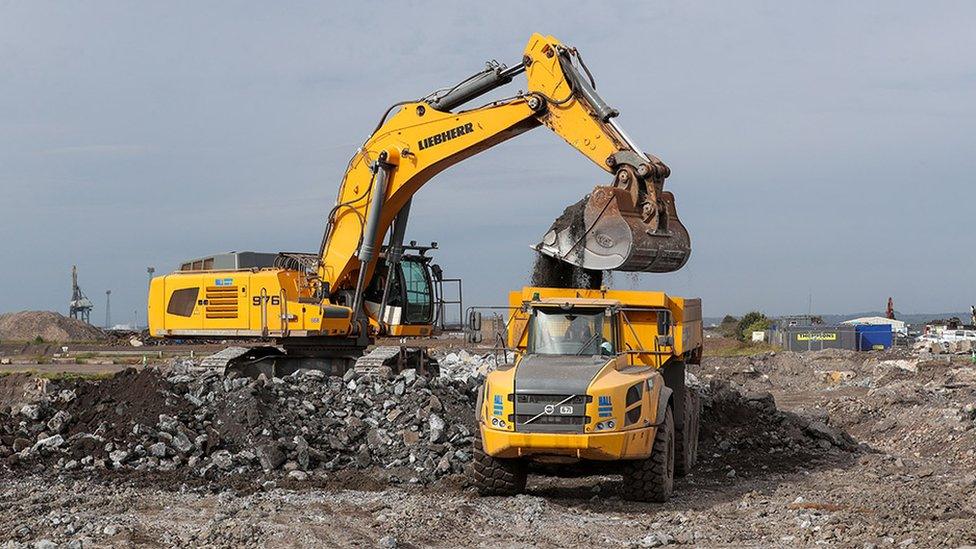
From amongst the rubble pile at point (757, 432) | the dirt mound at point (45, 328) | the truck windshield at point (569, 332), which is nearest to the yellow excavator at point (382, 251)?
the truck windshield at point (569, 332)

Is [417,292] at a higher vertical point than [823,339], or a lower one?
higher

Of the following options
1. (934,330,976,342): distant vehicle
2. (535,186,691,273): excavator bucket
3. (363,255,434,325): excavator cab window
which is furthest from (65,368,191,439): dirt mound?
(934,330,976,342): distant vehicle

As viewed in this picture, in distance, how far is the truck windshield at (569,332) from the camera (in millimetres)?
12922

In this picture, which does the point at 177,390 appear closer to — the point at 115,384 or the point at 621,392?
the point at 115,384

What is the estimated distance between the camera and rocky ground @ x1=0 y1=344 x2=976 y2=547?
10.5 metres

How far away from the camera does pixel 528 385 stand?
11.9m

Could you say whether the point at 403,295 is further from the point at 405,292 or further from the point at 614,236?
the point at 614,236

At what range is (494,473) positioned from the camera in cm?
1259

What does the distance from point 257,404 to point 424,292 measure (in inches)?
208

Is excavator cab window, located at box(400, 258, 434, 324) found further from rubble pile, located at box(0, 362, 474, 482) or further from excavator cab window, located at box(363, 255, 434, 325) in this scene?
rubble pile, located at box(0, 362, 474, 482)

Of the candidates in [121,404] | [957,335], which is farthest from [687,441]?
[957,335]

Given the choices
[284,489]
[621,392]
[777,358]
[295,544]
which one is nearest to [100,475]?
[284,489]

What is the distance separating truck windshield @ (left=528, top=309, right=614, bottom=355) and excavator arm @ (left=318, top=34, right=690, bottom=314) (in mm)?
1942

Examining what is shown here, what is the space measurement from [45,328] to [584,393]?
72.4 meters
